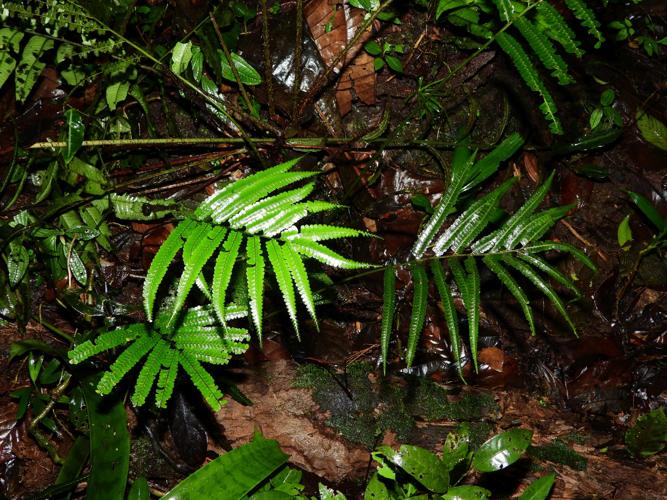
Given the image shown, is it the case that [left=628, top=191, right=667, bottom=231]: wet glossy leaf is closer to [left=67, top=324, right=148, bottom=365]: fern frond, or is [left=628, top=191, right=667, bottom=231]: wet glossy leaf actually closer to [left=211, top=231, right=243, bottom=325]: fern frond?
[left=211, top=231, right=243, bottom=325]: fern frond

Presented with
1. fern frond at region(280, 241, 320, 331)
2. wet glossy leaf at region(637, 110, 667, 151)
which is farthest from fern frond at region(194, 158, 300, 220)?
wet glossy leaf at region(637, 110, 667, 151)

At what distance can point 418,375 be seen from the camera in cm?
317

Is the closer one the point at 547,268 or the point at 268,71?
the point at 547,268

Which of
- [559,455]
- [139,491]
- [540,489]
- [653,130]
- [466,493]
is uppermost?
[139,491]

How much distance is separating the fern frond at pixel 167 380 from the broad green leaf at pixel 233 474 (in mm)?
325

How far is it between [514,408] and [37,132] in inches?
123

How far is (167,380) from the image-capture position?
86.1 inches

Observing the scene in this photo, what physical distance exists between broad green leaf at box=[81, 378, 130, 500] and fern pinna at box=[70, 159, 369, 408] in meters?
0.37

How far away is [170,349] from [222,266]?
2.06 ft

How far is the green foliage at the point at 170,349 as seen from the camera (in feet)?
7.05

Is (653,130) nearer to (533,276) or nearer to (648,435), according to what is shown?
(648,435)

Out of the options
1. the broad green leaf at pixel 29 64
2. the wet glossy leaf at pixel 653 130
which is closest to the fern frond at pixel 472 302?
the broad green leaf at pixel 29 64

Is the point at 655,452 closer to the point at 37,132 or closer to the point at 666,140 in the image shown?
the point at 666,140

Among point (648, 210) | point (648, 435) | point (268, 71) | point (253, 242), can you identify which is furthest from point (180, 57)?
point (648, 435)
